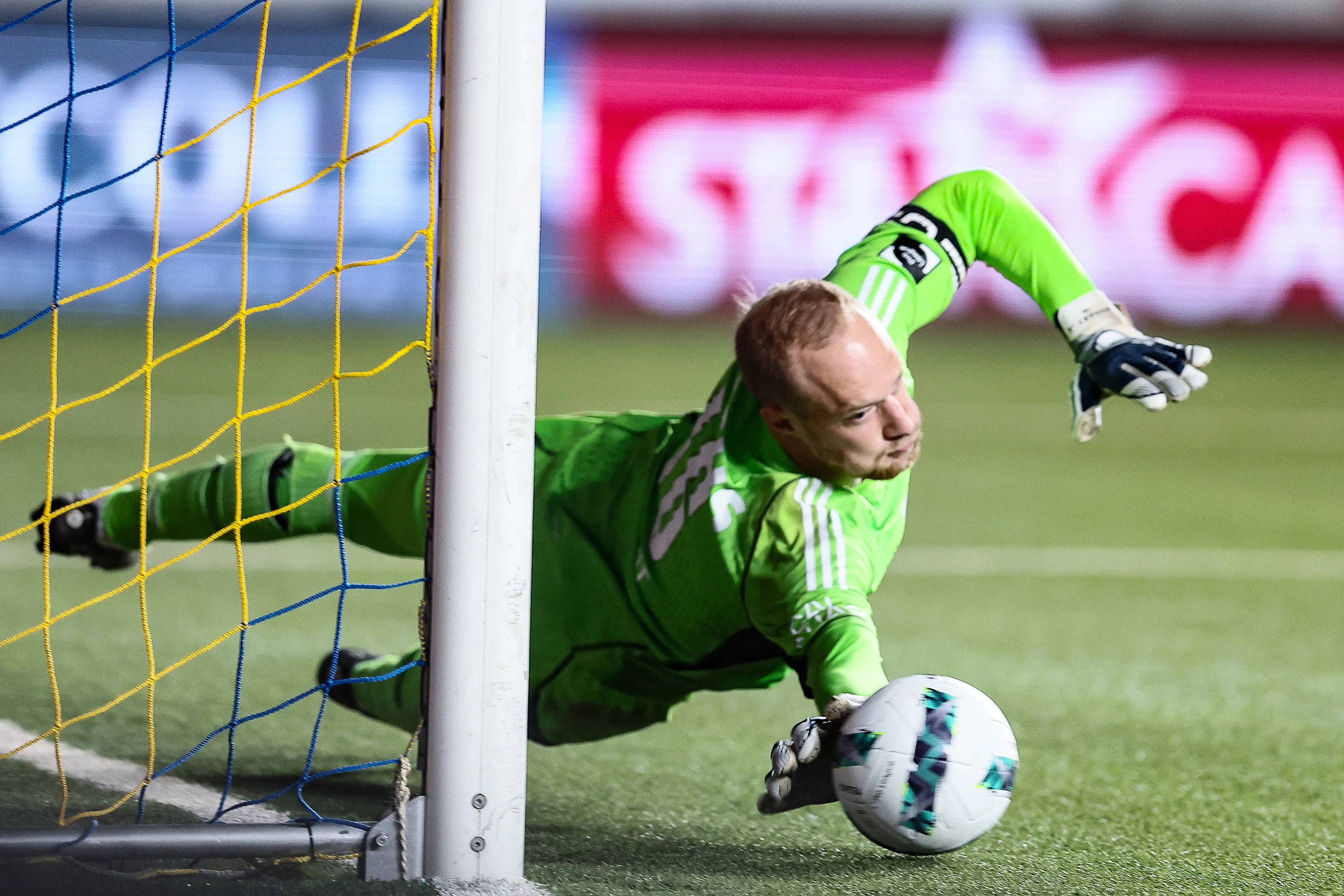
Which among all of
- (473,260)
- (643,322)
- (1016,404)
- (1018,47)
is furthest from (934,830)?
(1018,47)

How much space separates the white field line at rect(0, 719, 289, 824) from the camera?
296cm

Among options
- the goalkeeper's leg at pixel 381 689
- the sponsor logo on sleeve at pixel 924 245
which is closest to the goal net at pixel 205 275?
the goalkeeper's leg at pixel 381 689

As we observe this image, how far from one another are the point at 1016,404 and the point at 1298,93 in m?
3.80

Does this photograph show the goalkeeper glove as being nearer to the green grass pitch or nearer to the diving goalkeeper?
the diving goalkeeper

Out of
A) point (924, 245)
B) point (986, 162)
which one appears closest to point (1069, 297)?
point (924, 245)

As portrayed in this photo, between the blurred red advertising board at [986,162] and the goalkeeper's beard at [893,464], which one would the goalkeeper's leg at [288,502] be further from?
the blurred red advertising board at [986,162]

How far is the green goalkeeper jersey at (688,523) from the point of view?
2521 mm

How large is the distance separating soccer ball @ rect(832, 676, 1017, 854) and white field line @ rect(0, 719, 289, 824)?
1.08 m

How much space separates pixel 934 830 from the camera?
230 cm

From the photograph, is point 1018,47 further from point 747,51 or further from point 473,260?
point 473,260

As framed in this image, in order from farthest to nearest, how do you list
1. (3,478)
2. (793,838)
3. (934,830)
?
(3,478) → (793,838) → (934,830)

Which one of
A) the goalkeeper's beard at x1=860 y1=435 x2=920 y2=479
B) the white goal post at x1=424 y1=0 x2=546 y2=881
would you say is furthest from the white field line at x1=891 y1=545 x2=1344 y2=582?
the white goal post at x1=424 y1=0 x2=546 y2=881

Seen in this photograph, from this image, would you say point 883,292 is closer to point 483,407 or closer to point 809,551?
point 809,551

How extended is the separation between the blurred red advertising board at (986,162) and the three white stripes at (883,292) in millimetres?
8830
